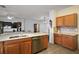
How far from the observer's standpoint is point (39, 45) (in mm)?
3879

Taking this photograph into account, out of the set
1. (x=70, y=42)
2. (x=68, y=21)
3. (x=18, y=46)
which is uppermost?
(x=68, y=21)

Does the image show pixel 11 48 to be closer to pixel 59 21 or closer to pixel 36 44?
→ pixel 36 44

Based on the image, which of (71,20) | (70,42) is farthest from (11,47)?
(71,20)

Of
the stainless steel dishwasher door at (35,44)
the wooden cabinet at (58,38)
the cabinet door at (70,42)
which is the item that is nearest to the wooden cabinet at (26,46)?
the stainless steel dishwasher door at (35,44)

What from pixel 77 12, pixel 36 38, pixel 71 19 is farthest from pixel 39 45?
pixel 77 12

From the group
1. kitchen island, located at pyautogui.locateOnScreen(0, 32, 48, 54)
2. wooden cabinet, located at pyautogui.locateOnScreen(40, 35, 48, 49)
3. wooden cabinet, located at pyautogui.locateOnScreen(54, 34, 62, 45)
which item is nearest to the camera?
kitchen island, located at pyautogui.locateOnScreen(0, 32, 48, 54)

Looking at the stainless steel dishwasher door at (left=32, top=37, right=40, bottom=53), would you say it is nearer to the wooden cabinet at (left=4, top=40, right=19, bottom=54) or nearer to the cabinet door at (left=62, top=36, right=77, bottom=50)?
the wooden cabinet at (left=4, top=40, right=19, bottom=54)

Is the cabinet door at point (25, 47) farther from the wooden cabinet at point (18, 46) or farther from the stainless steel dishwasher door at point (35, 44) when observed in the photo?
the stainless steel dishwasher door at point (35, 44)

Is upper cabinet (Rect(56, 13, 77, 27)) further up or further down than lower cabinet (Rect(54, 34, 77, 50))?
further up

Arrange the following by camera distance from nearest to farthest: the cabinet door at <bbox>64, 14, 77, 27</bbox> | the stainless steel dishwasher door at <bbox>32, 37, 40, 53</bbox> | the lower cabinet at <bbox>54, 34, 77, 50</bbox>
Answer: the stainless steel dishwasher door at <bbox>32, 37, 40, 53</bbox> → the lower cabinet at <bbox>54, 34, 77, 50</bbox> → the cabinet door at <bbox>64, 14, 77, 27</bbox>

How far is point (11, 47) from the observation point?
2.72 meters

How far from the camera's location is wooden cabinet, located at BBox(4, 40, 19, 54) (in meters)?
2.57

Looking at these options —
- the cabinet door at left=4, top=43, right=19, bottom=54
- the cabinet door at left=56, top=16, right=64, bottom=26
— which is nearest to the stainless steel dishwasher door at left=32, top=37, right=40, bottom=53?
the cabinet door at left=4, top=43, right=19, bottom=54

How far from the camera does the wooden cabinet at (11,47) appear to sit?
2.57 meters
